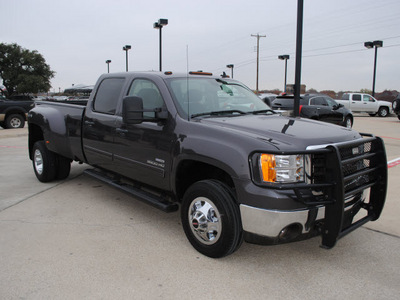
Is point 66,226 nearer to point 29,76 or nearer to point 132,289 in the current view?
point 132,289

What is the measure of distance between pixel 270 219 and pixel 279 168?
0.41m

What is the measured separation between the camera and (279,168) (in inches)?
115

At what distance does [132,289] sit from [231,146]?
1440 mm

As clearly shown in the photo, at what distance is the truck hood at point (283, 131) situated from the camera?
305cm

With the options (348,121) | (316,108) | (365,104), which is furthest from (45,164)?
(365,104)

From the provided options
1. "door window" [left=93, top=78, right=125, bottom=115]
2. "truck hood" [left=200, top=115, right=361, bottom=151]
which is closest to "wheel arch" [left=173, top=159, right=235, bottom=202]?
"truck hood" [left=200, top=115, right=361, bottom=151]

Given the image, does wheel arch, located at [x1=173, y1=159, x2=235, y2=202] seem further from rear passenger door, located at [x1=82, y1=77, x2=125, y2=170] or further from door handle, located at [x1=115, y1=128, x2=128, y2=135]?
rear passenger door, located at [x1=82, y1=77, x2=125, y2=170]

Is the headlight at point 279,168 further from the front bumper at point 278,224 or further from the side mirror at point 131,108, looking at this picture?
the side mirror at point 131,108

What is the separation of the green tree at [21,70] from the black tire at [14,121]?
99.0 ft

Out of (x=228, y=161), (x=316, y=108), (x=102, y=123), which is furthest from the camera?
(x=316, y=108)

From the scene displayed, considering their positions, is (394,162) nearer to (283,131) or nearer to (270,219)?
(283,131)

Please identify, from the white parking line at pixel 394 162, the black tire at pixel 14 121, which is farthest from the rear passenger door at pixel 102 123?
the black tire at pixel 14 121

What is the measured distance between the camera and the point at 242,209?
10.1ft

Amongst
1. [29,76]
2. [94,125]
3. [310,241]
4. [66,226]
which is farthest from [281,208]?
[29,76]
